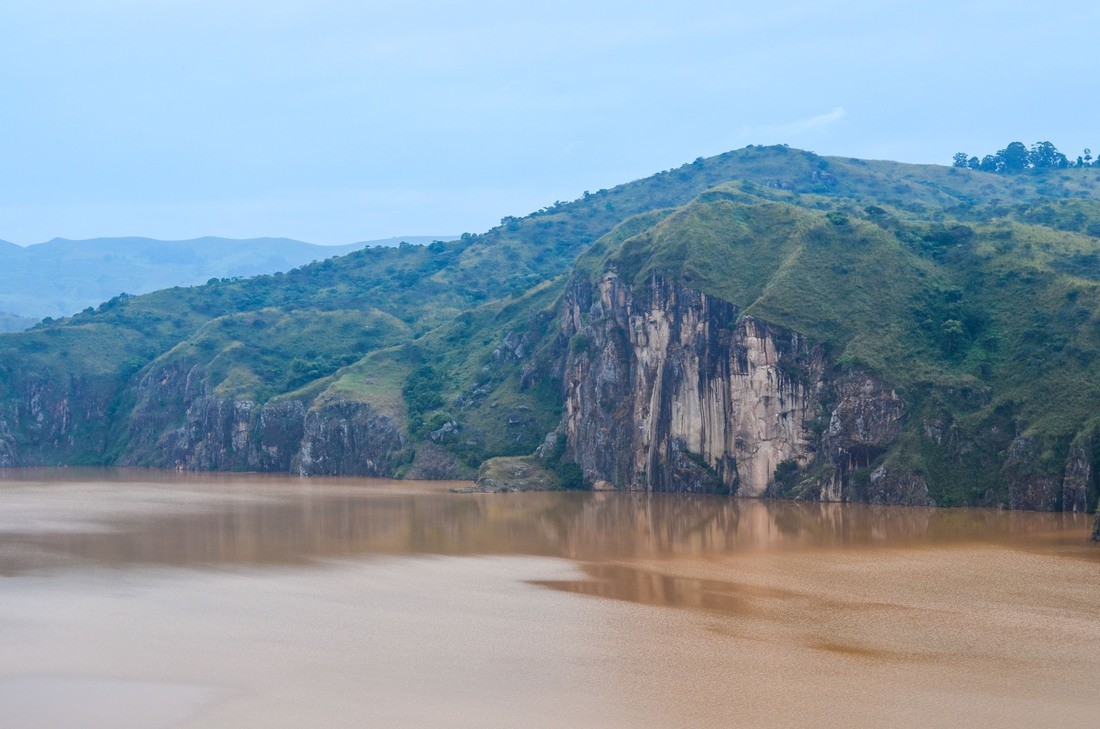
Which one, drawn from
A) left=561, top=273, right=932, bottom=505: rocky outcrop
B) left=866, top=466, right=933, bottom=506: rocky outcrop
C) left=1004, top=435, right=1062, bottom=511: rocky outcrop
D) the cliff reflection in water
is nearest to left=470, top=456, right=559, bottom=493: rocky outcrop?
left=561, top=273, right=932, bottom=505: rocky outcrop

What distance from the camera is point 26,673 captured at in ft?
107

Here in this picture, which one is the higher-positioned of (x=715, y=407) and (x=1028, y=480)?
(x=715, y=407)

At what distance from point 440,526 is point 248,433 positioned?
66107 millimetres

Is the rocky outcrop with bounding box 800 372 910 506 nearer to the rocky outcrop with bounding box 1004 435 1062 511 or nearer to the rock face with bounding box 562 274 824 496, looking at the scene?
the rock face with bounding box 562 274 824 496

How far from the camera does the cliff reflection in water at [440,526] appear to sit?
56438 mm

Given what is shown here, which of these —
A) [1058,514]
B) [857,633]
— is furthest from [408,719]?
[1058,514]

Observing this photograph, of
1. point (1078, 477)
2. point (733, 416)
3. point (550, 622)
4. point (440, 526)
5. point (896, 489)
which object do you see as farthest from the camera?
point (733, 416)

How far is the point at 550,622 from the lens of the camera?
1532 inches

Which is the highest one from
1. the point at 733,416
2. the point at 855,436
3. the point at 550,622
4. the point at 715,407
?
the point at 715,407

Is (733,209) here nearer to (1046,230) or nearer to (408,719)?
(1046,230)

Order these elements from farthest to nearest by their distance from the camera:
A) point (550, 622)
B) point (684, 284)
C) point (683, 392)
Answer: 1. point (684, 284)
2. point (683, 392)
3. point (550, 622)

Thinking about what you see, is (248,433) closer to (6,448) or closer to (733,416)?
(6,448)

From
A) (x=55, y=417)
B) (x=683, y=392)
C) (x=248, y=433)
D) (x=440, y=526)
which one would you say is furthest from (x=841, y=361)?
(x=55, y=417)

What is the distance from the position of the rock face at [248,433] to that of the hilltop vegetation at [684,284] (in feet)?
2.69
